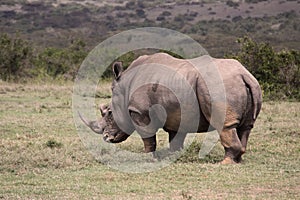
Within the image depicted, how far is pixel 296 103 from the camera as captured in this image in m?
20.2

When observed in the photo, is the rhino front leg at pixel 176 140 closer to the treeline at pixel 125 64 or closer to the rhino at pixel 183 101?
the rhino at pixel 183 101

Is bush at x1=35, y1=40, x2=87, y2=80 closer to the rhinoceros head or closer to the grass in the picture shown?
the grass

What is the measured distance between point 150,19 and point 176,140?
7330cm

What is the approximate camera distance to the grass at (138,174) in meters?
8.15

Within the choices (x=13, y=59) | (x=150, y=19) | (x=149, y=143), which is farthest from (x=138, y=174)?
(x=150, y=19)

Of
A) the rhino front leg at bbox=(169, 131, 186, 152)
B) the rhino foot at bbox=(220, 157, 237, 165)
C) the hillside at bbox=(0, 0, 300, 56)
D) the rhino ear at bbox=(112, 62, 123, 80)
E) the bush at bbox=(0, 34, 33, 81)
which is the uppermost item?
the rhino ear at bbox=(112, 62, 123, 80)

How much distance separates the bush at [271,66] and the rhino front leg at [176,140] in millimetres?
11496

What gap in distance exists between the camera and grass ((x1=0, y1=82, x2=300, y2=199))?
815 cm

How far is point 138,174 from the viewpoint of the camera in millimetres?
9359

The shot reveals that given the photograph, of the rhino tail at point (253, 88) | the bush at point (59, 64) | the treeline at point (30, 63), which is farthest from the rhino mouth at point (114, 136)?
the bush at point (59, 64)

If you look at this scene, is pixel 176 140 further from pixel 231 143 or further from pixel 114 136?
pixel 231 143

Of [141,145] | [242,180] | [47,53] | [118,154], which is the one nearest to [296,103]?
[141,145]

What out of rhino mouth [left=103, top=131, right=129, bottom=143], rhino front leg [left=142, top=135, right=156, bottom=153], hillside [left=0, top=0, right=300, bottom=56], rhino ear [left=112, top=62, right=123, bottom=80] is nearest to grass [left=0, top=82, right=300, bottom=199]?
rhino mouth [left=103, top=131, right=129, bottom=143]

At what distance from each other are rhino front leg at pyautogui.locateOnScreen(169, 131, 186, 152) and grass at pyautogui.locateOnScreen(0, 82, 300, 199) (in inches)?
7.0
